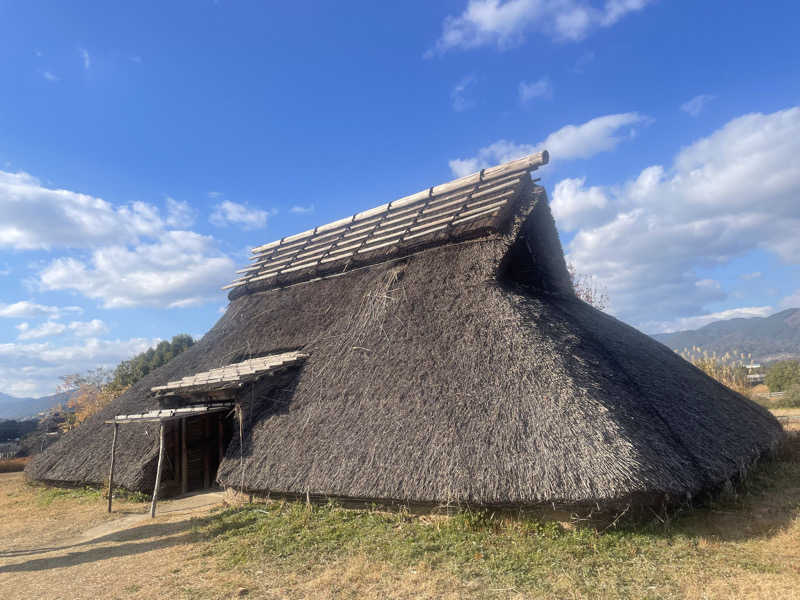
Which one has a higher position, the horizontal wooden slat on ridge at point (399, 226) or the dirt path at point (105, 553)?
the horizontal wooden slat on ridge at point (399, 226)

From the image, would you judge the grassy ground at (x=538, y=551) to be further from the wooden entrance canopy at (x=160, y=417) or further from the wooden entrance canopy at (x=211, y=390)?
the wooden entrance canopy at (x=211, y=390)

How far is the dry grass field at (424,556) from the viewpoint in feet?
14.3

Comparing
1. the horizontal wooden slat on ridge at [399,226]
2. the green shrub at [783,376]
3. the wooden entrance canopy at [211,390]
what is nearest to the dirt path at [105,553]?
the wooden entrance canopy at [211,390]

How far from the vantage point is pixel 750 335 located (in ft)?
326

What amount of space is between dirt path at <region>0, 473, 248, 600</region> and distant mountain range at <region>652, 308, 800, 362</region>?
3528 inches

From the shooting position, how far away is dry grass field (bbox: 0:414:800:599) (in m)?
4.35

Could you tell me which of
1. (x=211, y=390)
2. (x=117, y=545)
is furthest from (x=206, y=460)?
(x=117, y=545)

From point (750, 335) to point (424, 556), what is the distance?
397 feet

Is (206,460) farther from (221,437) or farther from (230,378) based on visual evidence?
(230,378)

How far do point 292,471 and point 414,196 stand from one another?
22.1 feet

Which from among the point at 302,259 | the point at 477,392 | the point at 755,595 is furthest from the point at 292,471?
the point at 302,259

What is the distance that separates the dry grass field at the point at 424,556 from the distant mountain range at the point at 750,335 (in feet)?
287

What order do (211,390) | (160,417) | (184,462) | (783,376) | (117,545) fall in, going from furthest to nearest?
(783,376), (184,462), (211,390), (160,417), (117,545)

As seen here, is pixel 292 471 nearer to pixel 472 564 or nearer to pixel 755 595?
pixel 472 564
